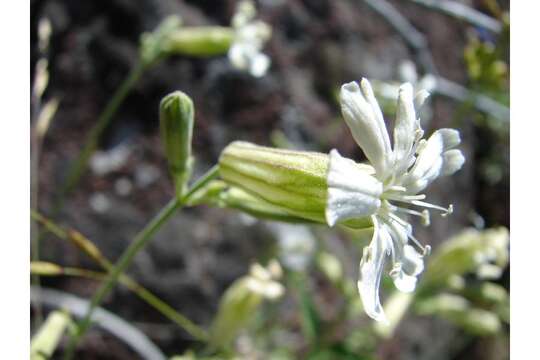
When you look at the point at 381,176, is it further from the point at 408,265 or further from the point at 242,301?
the point at 242,301

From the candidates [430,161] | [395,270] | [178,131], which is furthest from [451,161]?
[178,131]

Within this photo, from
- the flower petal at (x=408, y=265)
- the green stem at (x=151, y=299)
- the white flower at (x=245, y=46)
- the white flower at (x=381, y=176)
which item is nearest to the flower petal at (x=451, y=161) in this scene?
the white flower at (x=381, y=176)

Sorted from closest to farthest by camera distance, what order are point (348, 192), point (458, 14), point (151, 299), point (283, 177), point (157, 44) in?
point (348, 192)
point (283, 177)
point (151, 299)
point (157, 44)
point (458, 14)

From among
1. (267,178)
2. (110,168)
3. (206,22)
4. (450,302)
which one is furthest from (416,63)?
(267,178)
